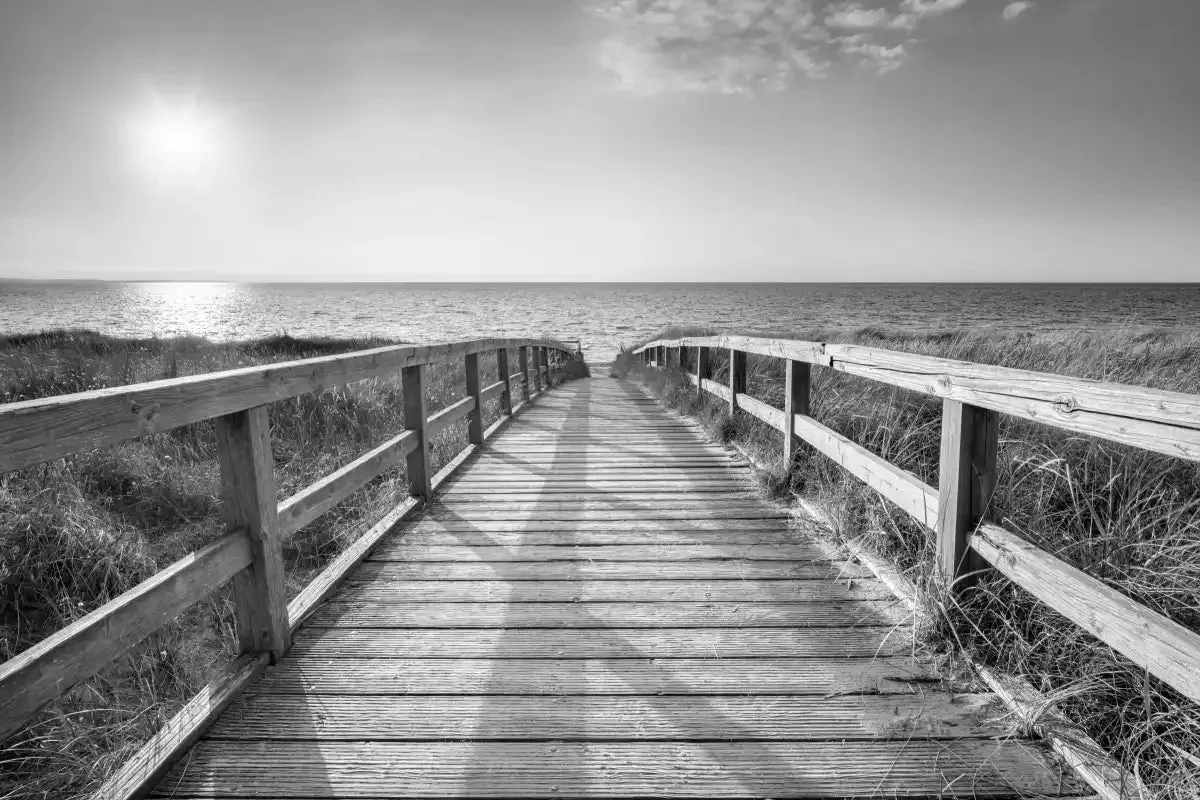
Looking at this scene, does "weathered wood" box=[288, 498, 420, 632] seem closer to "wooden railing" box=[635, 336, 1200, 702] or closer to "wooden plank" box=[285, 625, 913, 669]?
"wooden plank" box=[285, 625, 913, 669]

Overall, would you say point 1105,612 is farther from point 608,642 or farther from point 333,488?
point 333,488

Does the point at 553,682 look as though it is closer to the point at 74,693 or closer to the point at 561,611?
the point at 561,611

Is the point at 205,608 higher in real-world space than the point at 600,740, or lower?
lower

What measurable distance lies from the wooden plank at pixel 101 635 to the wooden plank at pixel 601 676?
0.49 m

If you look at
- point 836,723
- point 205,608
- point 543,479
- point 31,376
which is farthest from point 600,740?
point 31,376

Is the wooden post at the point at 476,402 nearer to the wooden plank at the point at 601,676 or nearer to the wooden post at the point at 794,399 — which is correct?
the wooden post at the point at 794,399

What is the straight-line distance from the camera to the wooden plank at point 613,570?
296 centimetres

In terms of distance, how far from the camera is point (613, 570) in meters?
3.08

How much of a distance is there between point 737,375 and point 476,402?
98.1 inches

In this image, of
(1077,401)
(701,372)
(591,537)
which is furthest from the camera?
(701,372)

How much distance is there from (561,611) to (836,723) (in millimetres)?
1173

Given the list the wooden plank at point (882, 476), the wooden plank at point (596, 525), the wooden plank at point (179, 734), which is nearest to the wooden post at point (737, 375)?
the wooden plank at point (882, 476)

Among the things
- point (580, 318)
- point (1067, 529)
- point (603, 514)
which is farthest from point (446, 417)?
point (580, 318)

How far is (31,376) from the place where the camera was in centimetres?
782
